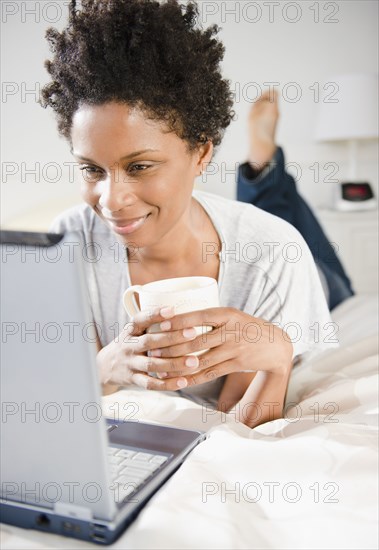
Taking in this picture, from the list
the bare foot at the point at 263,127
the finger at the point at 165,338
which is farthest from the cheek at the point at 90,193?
the bare foot at the point at 263,127

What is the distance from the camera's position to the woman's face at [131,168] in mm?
789

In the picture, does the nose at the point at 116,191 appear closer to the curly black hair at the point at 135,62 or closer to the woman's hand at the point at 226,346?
the curly black hair at the point at 135,62

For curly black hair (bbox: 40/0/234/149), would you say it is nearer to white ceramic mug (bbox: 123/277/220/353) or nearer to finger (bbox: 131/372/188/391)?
white ceramic mug (bbox: 123/277/220/353)

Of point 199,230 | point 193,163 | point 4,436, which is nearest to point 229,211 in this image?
point 199,230

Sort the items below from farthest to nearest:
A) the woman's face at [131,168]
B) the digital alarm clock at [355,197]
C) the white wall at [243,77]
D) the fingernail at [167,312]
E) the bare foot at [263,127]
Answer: the digital alarm clock at [355,197]
the bare foot at [263,127]
the white wall at [243,77]
the woman's face at [131,168]
the fingernail at [167,312]

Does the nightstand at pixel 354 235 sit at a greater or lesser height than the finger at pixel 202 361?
greater

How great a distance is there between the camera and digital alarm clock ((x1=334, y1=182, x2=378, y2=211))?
2223 mm

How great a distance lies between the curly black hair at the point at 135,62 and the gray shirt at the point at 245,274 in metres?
0.20

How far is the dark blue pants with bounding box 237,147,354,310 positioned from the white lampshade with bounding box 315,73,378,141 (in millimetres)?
255

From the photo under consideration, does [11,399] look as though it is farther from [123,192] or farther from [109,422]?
[123,192]

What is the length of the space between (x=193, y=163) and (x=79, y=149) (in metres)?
0.21

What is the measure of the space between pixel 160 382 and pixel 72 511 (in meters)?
0.30

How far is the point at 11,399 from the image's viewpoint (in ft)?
1.32

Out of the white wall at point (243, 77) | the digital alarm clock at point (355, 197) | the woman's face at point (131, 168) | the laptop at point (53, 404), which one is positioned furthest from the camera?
the digital alarm clock at point (355, 197)
